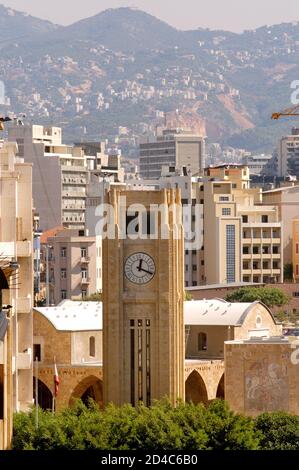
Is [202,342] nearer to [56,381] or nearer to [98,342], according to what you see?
[98,342]

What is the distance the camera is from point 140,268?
70188mm

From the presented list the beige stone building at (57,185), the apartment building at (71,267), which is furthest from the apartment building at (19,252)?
the beige stone building at (57,185)

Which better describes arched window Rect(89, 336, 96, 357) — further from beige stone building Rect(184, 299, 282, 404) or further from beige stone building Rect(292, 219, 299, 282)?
beige stone building Rect(292, 219, 299, 282)

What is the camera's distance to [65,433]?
45594mm

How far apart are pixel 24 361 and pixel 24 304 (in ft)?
3.31

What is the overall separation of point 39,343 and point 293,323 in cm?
2798

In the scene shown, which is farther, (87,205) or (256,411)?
(87,205)

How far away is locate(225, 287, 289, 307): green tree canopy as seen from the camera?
10925 centimetres

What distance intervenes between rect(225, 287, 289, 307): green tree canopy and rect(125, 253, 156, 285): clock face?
3766 cm

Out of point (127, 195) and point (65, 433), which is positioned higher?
point (127, 195)

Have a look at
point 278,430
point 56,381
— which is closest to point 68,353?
point 56,381
